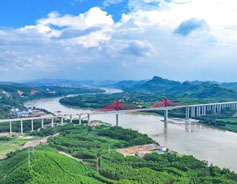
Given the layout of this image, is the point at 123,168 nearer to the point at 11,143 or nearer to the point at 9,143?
the point at 11,143

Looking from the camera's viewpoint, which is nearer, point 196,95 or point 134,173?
point 134,173

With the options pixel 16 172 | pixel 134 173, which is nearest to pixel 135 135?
pixel 134 173

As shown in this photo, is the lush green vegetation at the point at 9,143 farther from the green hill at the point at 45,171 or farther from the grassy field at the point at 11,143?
the green hill at the point at 45,171

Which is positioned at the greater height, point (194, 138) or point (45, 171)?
point (45, 171)

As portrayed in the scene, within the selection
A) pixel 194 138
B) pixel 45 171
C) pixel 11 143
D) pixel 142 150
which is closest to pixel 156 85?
pixel 194 138

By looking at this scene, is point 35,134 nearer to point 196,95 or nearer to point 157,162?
point 157,162

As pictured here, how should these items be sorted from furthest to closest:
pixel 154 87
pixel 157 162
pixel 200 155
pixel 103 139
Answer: pixel 154 87 < pixel 103 139 < pixel 200 155 < pixel 157 162

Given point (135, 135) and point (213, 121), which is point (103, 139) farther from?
point (213, 121)

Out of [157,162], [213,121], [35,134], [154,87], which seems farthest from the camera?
[154,87]
